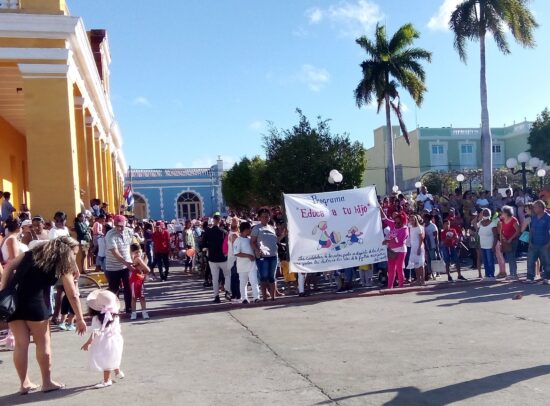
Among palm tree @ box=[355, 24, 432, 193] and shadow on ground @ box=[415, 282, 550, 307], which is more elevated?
palm tree @ box=[355, 24, 432, 193]

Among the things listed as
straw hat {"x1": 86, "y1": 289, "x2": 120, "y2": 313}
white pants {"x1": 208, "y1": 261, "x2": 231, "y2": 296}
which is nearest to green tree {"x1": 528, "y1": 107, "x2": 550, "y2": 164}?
white pants {"x1": 208, "y1": 261, "x2": 231, "y2": 296}

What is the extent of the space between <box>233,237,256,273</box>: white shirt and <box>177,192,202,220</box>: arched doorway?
54.3 metres

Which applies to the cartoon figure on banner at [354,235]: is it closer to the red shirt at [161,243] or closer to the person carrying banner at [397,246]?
the person carrying banner at [397,246]

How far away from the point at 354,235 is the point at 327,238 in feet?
2.03

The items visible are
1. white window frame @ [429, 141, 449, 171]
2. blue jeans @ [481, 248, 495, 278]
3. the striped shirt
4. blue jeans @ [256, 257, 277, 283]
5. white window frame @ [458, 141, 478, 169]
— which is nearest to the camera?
the striped shirt

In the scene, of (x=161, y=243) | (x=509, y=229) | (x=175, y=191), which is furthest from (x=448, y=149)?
(x=509, y=229)

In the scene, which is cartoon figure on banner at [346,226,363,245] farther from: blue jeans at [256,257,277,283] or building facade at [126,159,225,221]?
building facade at [126,159,225,221]

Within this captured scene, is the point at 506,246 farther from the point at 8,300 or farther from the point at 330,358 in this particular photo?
the point at 8,300

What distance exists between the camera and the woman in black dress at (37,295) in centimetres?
593

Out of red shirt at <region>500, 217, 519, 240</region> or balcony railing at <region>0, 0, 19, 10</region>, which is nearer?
red shirt at <region>500, 217, 519, 240</region>

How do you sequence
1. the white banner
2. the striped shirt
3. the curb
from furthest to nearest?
the white banner < the curb < the striped shirt

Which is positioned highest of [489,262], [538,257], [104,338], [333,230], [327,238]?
[333,230]

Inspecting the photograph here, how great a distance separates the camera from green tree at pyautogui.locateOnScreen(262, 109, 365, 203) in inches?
1017

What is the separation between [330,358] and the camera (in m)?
6.99
